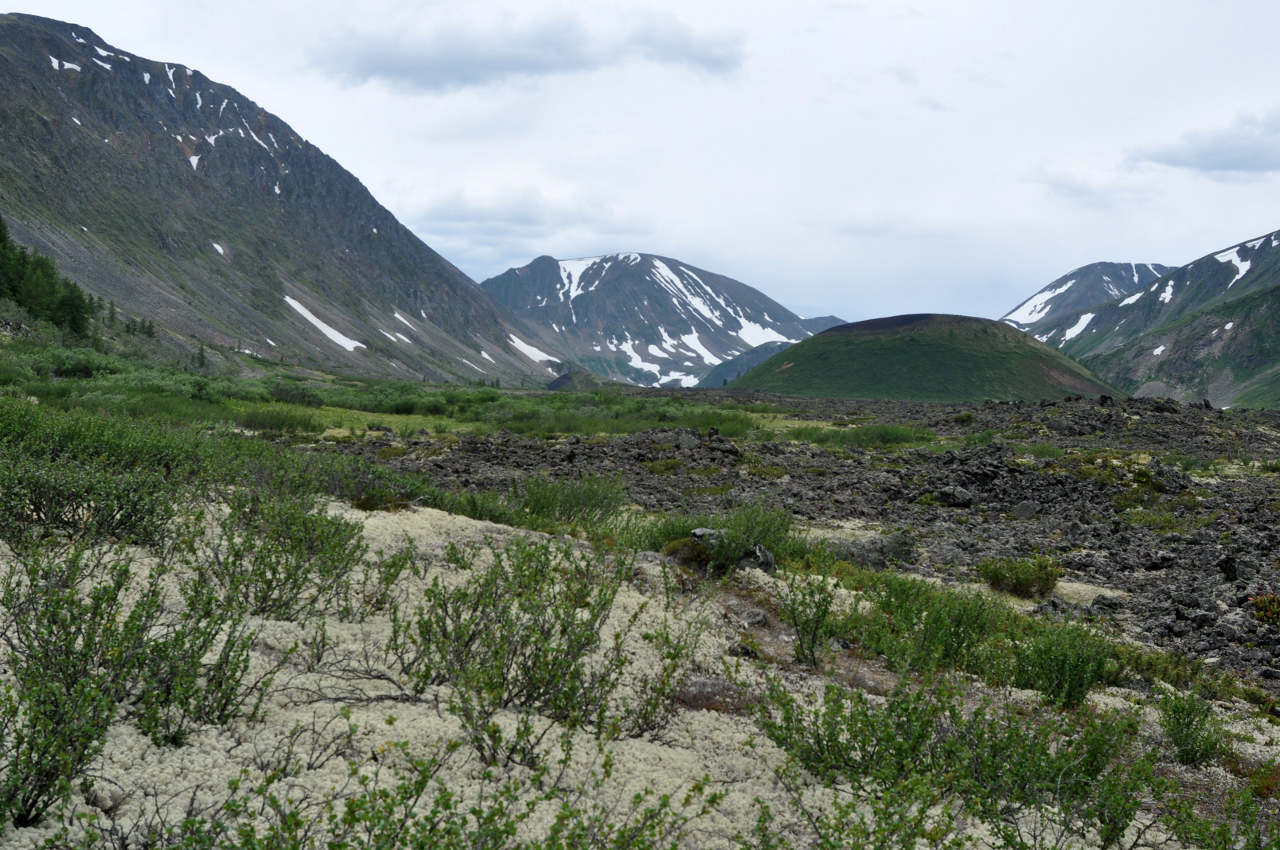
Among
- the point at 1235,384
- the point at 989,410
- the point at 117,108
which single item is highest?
the point at 117,108

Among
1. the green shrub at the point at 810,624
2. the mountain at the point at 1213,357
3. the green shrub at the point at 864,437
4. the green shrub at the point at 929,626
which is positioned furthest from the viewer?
the mountain at the point at 1213,357

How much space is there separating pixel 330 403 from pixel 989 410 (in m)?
40.4

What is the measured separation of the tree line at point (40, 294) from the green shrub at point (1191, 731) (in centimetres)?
5743

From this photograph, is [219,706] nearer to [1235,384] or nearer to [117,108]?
[1235,384]

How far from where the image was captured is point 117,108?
163m

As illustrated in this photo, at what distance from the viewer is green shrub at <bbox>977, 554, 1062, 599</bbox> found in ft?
35.9

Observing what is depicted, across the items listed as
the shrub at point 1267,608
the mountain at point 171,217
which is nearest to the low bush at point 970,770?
A: the shrub at point 1267,608

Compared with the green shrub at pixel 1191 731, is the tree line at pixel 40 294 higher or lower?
higher

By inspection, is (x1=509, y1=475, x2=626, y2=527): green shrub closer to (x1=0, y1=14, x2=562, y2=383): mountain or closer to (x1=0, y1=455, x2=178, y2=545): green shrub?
(x1=0, y1=455, x2=178, y2=545): green shrub

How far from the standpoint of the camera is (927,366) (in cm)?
11150

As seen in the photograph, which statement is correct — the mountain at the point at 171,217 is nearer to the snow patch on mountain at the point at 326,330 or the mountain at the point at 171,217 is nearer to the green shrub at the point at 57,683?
the snow patch on mountain at the point at 326,330

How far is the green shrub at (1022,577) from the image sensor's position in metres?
11.0

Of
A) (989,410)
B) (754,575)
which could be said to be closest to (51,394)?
(754,575)

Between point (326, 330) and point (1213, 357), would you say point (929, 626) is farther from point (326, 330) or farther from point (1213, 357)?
point (1213, 357)
